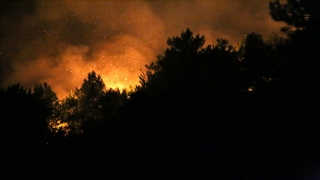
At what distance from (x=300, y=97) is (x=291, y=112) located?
5.27ft

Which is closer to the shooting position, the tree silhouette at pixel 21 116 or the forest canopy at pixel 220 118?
the forest canopy at pixel 220 118

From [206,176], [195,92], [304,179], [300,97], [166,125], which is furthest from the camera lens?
[195,92]

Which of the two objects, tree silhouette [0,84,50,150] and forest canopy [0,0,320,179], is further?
tree silhouette [0,84,50,150]

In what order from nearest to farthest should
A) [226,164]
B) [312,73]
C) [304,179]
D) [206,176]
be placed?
[304,179], [206,176], [226,164], [312,73]

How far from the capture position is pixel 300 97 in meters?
19.5

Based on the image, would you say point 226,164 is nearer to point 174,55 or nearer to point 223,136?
point 223,136

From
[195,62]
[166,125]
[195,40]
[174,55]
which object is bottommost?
[166,125]

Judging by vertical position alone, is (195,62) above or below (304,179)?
above

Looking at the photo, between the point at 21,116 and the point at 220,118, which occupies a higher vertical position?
the point at 21,116

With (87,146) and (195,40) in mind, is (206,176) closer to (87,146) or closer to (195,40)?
(87,146)

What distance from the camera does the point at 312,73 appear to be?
707 inches

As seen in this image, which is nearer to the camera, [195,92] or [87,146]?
[87,146]

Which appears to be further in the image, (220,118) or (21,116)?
(21,116)

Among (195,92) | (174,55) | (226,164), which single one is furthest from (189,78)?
(226,164)
